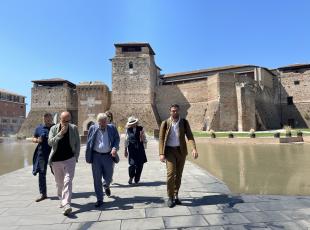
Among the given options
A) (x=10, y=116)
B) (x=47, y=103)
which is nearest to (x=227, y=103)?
(x=47, y=103)

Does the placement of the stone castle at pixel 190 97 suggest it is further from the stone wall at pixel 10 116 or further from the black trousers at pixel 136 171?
the black trousers at pixel 136 171

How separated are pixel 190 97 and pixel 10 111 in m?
38.1

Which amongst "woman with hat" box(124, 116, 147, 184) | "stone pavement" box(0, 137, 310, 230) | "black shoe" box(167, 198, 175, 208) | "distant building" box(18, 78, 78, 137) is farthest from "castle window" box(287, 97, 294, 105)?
"black shoe" box(167, 198, 175, 208)

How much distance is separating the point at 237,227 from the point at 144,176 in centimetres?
406

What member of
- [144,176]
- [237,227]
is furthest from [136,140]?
[237,227]

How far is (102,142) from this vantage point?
485 cm

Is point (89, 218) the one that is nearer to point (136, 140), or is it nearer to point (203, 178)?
point (136, 140)

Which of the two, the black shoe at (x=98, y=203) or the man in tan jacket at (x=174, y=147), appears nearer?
the black shoe at (x=98, y=203)

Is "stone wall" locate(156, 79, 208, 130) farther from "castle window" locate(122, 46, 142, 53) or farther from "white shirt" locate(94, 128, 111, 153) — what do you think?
"white shirt" locate(94, 128, 111, 153)

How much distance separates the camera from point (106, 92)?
40.2 metres

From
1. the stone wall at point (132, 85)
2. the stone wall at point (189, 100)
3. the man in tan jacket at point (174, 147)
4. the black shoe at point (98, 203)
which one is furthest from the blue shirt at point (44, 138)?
the stone wall at point (189, 100)

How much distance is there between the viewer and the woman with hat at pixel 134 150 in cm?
633

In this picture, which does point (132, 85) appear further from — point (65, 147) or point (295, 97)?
point (65, 147)

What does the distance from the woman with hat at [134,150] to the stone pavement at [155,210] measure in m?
0.42
